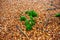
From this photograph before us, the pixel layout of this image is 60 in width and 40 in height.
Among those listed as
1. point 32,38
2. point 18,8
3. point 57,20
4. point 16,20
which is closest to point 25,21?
point 16,20

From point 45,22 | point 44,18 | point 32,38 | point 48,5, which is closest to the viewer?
point 32,38

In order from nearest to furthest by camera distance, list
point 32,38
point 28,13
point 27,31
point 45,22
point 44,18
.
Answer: point 32,38 → point 27,31 → point 45,22 → point 44,18 → point 28,13

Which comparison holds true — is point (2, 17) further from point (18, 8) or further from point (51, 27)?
point (51, 27)

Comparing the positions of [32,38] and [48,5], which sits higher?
[48,5]

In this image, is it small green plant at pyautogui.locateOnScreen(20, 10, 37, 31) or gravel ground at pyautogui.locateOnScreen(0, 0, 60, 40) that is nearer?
gravel ground at pyautogui.locateOnScreen(0, 0, 60, 40)

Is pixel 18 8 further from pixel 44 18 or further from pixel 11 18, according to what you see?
pixel 44 18

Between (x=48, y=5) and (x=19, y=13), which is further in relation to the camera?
(x=48, y=5)

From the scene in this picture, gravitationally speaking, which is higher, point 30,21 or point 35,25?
point 30,21

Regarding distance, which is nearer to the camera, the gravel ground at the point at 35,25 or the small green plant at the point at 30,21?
the gravel ground at the point at 35,25
